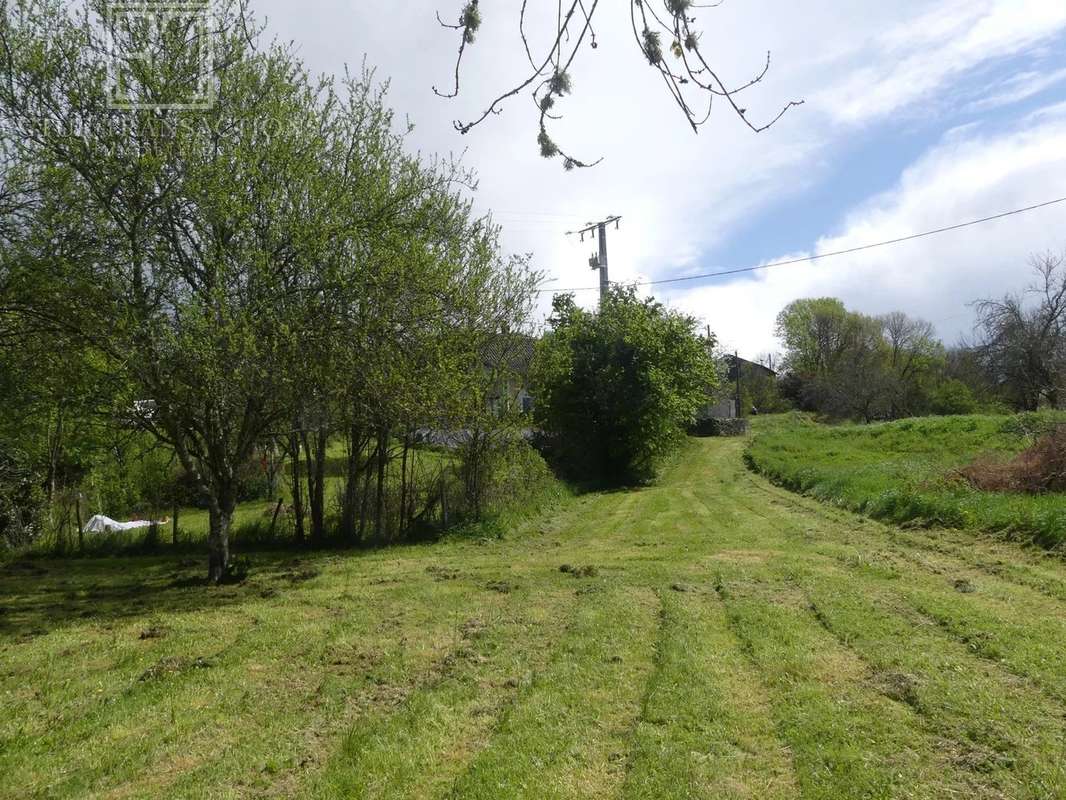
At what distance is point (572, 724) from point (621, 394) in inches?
783

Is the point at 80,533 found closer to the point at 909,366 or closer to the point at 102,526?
the point at 102,526

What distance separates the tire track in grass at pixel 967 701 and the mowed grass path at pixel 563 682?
0.06ft

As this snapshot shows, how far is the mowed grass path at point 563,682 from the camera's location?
3604mm

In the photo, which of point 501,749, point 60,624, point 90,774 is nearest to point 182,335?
point 60,624

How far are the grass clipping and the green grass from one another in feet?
0.96

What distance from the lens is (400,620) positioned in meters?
7.02

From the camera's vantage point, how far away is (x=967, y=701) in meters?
4.24

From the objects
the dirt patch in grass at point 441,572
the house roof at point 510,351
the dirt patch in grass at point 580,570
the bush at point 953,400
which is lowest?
the dirt patch in grass at point 441,572

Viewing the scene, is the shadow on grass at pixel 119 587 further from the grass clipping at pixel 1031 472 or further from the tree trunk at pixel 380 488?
the grass clipping at pixel 1031 472

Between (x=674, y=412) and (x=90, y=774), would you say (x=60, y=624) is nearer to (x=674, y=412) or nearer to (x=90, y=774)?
(x=90, y=774)

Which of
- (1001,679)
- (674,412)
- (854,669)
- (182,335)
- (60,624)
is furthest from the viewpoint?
(674,412)

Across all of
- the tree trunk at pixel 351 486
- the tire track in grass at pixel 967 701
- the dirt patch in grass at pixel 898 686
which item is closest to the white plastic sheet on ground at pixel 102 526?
the tree trunk at pixel 351 486

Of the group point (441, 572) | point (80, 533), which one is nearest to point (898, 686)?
point (441, 572)

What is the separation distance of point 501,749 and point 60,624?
609 cm
